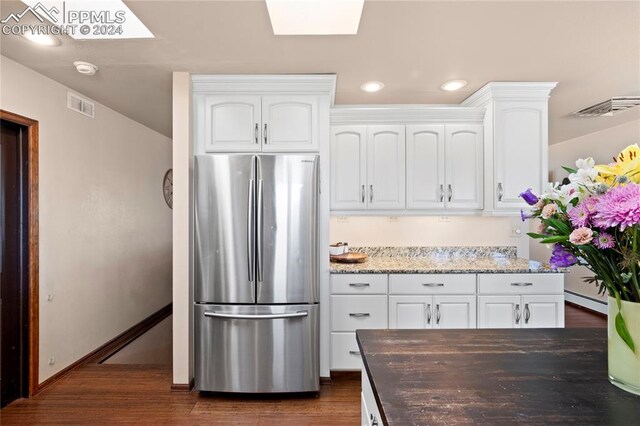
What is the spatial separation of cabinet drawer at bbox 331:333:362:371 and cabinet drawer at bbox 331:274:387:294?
14.8 inches

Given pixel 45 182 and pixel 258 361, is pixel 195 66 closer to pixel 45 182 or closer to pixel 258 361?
pixel 45 182

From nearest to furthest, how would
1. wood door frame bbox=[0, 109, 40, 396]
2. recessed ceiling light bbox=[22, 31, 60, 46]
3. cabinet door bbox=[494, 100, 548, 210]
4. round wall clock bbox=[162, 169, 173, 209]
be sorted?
recessed ceiling light bbox=[22, 31, 60, 46] → wood door frame bbox=[0, 109, 40, 396] → cabinet door bbox=[494, 100, 548, 210] → round wall clock bbox=[162, 169, 173, 209]

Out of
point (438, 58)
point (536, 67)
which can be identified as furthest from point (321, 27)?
point (536, 67)

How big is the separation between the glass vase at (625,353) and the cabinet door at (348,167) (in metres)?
2.19

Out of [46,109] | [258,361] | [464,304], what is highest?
[46,109]

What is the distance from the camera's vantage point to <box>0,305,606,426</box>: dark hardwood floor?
2230 mm

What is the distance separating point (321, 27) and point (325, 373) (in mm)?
2512

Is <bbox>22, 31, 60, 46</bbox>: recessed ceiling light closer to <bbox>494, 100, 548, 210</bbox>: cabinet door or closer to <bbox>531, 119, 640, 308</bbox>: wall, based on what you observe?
<bbox>494, 100, 548, 210</bbox>: cabinet door

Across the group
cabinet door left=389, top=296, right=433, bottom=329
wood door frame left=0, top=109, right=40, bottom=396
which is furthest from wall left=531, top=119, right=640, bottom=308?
wood door frame left=0, top=109, right=40, bottom=396

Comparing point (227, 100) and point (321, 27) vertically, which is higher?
point (321, 27)

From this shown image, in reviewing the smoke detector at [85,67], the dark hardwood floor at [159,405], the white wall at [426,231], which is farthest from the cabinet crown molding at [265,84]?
the dark hardwood floor at [159,405]

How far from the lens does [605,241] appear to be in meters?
0.84

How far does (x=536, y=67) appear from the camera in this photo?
8.10ft

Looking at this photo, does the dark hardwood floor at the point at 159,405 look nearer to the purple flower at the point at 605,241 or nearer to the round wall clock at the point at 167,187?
the purple flower at the point at 605,241
